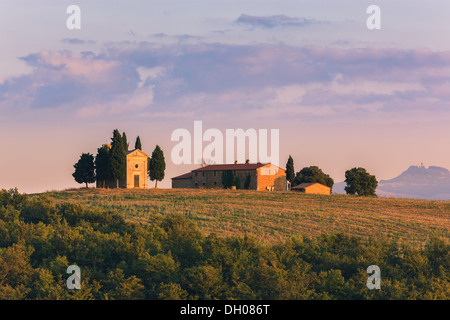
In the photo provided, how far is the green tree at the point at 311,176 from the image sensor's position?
11850 cm

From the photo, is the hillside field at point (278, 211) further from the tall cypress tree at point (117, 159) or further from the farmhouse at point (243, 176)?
the farmhouse at point (243, 176)

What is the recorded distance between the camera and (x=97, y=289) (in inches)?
1427

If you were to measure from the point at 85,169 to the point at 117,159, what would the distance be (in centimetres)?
699

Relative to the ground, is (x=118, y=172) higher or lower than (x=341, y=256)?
higher

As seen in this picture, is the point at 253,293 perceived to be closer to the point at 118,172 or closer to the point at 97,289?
the point at 97,289

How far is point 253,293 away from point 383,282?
840cm

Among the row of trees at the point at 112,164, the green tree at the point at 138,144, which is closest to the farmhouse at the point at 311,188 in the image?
the row of trees at the point at 112,164

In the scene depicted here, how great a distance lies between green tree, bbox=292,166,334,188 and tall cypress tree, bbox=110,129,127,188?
1652 inches

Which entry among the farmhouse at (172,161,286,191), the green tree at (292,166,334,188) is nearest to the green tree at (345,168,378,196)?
the green tree at (292,166,334,188)

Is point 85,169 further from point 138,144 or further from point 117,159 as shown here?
point 138,144

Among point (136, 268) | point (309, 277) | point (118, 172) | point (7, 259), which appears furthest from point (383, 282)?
point (118, 172)

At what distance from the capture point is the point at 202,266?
37594 millimetres
